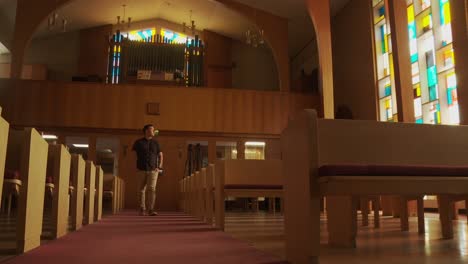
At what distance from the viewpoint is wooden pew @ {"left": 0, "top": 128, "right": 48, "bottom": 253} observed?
8.05 feet

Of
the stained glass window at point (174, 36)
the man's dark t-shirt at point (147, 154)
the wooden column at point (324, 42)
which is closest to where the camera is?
the wooden column at point (324, 42)

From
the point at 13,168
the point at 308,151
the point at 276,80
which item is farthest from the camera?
the point at 276,80

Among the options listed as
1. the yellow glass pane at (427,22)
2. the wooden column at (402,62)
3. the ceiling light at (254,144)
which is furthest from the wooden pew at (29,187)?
the ceiling light at (254,144)

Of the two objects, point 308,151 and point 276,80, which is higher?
point 276,80

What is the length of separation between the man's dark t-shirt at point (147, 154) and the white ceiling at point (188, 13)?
6.10 metres

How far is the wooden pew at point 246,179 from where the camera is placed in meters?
4.49

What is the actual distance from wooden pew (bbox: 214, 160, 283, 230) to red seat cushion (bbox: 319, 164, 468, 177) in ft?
7.92

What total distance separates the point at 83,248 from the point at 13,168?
1.07m

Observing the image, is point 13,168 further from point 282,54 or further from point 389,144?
point 282,54

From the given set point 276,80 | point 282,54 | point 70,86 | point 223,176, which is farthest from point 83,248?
point 276,80

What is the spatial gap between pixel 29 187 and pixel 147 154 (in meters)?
3.46

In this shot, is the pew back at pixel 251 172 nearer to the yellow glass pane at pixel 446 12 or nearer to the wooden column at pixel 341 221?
the wooden column at pixel 341 221

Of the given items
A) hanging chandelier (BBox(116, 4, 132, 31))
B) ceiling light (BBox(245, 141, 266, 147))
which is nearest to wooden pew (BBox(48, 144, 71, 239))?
ceiling light (BBox(245, 141, 266, 147))

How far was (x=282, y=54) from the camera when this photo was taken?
11305mm
